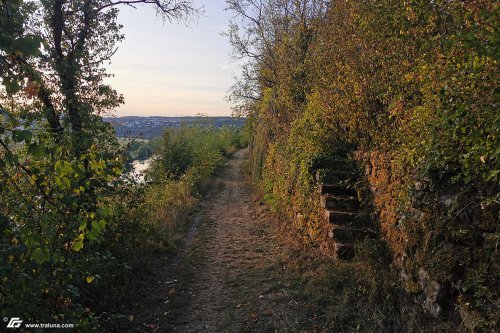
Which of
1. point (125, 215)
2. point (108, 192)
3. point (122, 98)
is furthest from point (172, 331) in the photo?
point (122, 98)

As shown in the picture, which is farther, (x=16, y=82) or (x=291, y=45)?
(x=291, y=45)

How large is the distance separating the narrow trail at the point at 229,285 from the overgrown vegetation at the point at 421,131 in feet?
4.39

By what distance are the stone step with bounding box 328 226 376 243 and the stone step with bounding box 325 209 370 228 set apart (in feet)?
0.67

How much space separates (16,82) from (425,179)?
14.5ft

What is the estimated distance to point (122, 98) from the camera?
27.3ft

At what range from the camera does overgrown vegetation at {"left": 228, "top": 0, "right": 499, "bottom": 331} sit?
3682mm

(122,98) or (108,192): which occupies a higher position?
(122,98)

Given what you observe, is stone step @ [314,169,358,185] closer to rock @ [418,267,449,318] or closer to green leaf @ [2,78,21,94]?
rock @ [418,267,449,318]

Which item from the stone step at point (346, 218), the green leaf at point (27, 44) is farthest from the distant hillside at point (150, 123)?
the green leaf at point (27, 44)

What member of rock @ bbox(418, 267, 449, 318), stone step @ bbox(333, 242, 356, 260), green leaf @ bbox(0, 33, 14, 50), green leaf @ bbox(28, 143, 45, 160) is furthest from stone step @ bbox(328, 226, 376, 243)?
green leaf @ bbox(0, 33, 14, 50)

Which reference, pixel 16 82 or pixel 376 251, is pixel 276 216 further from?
→ pixel 16 82

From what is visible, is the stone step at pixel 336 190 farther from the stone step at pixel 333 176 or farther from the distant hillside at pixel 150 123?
the distant hillside at pixel 150 123

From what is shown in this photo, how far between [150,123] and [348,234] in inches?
568

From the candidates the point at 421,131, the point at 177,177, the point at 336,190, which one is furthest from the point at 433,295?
the point at 177,177
